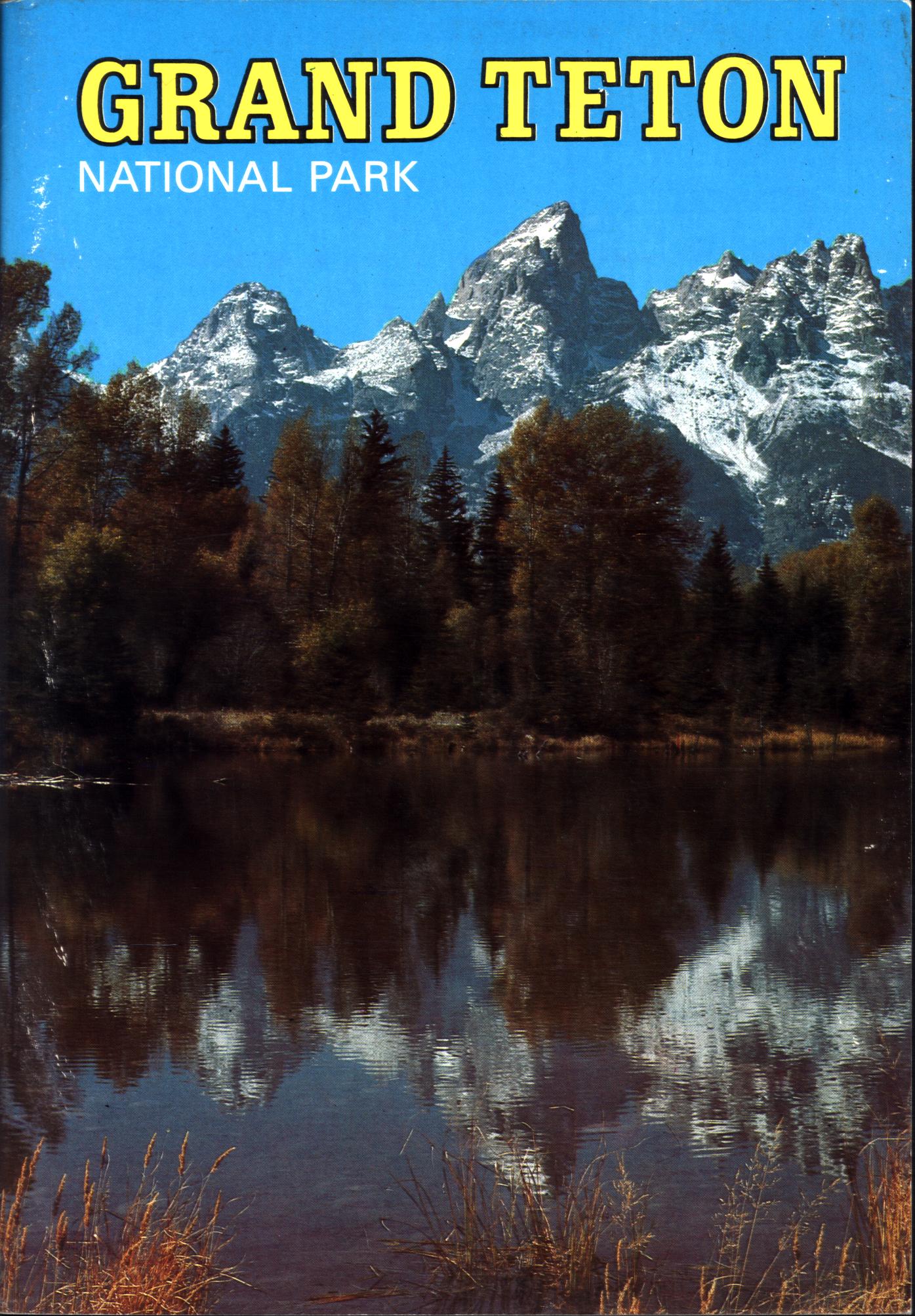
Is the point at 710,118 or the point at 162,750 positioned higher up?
the point at 710,118

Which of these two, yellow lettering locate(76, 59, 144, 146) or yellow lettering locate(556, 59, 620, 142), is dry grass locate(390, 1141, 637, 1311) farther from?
yellow lettering locate(76, 59, 144, 146)

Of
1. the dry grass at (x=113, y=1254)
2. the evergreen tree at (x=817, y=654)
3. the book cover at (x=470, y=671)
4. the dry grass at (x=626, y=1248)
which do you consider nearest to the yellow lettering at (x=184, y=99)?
the book cover at (x=470, y=671)

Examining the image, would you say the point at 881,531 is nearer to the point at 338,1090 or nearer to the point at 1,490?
the point at 338,1090

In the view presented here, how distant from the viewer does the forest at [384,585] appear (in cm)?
624

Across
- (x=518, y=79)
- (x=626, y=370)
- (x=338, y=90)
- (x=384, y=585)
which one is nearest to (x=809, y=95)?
(x=518, y=79)

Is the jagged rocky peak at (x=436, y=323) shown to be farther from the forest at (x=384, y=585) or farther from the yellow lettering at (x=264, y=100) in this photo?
the yellow lettering at (x=264, y=100)

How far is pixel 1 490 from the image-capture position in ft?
19.7

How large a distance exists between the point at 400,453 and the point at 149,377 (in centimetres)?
149

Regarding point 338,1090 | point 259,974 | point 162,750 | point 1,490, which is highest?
point 1,490

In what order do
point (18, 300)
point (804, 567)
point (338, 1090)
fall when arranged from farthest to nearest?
point (804, 567), point (18, 300), point (338, 1090)

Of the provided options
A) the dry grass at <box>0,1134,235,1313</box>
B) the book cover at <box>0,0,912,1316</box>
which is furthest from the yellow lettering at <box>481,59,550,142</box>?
the dry grass at <box>0,1134,235,1313</box>

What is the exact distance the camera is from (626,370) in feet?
21.2

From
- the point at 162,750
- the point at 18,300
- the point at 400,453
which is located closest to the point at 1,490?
the point at 18,300

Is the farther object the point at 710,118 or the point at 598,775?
the point at 598,775
